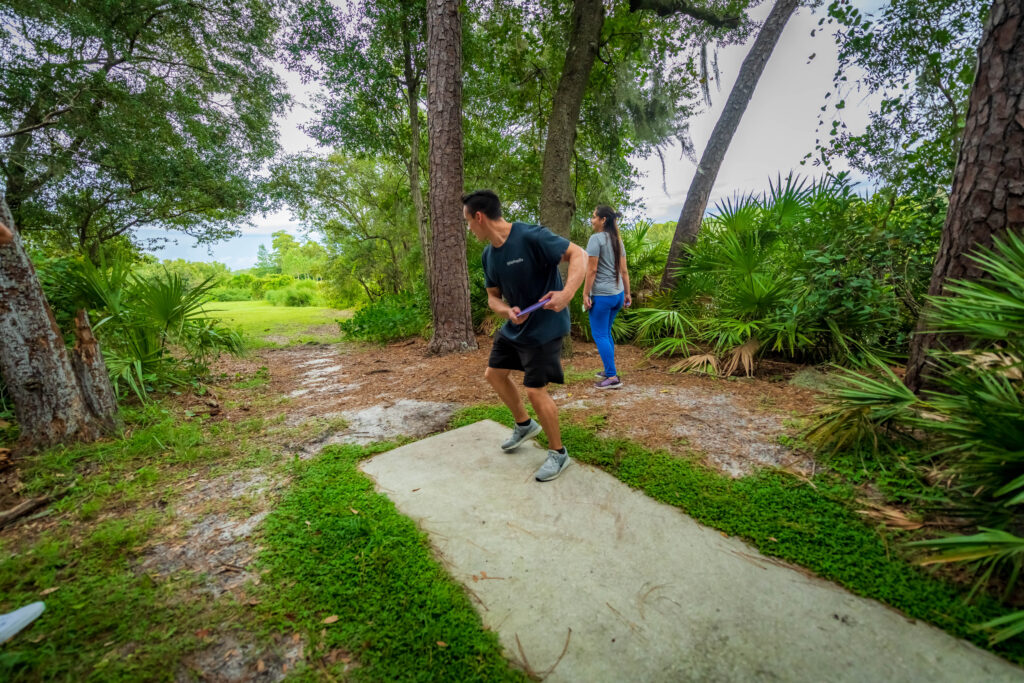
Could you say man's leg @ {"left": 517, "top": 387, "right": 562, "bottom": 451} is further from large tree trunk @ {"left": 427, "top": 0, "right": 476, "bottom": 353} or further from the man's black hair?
large tree trunk @ {"left": 427, "top": 0, "right": 476, "bottom": 353}

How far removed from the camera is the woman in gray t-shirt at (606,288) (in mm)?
4086

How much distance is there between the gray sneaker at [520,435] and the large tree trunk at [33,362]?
126 inches

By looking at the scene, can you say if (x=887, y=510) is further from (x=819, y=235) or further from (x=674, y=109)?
(x=674, y=109)

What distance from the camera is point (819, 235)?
404 cm

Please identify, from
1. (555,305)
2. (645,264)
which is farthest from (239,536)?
(645,264)

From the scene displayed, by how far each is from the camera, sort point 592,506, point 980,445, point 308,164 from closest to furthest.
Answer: point 980,445, point 592,506, point 308,164

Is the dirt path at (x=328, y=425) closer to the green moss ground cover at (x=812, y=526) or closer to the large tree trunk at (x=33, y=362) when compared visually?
the green moss ground cover at (x=812, y=526)

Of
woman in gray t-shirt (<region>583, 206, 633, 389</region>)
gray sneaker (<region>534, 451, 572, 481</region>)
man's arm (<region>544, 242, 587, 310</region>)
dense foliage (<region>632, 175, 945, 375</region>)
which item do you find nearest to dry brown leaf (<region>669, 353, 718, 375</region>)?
dense foliage (<region>632, 175, 945, 375</region>)

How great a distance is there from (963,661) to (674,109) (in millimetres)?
9855

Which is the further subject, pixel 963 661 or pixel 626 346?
pixel 626 346

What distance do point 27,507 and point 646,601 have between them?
10.8 ft

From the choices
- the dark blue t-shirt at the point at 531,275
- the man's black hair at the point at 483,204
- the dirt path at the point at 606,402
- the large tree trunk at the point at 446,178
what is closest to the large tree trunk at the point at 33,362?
the dirt path at the point at 606,402

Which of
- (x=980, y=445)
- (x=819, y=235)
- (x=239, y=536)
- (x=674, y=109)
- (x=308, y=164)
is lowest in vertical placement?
(x=239, y=536)

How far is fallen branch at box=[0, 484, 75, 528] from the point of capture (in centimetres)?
202
